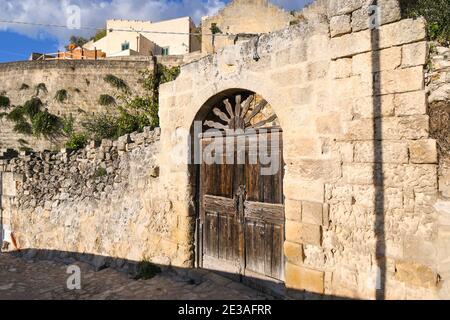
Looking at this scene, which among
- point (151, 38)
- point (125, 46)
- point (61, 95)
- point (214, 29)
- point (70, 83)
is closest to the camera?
point (61, 95)

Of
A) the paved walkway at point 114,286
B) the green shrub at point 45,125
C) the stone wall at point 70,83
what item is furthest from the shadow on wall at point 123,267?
the stone wall at point 70,83

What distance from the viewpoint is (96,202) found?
22.2 ft

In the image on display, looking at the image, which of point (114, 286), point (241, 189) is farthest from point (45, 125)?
point (241, 189)

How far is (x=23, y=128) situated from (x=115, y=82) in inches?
224

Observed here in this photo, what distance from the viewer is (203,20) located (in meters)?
27.6

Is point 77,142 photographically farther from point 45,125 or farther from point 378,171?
point 378,171

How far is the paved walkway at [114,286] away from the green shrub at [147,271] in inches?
3.8

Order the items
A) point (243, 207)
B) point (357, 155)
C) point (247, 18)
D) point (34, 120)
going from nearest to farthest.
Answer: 1. point (357, 155)
2. point (243, 207)
3. point (34, 120)
4. point (247, 18)

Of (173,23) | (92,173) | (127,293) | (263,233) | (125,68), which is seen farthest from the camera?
(173,23)

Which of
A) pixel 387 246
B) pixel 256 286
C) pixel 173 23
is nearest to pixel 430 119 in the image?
pixel 387 246

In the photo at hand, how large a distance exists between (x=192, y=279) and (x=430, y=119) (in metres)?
3.57

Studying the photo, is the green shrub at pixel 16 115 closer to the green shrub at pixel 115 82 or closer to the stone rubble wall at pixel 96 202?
the green shrub at pixel 115 82

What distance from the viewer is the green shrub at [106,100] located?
20.1 m

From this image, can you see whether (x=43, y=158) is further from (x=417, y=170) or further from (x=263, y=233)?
(x=417, y=170)
